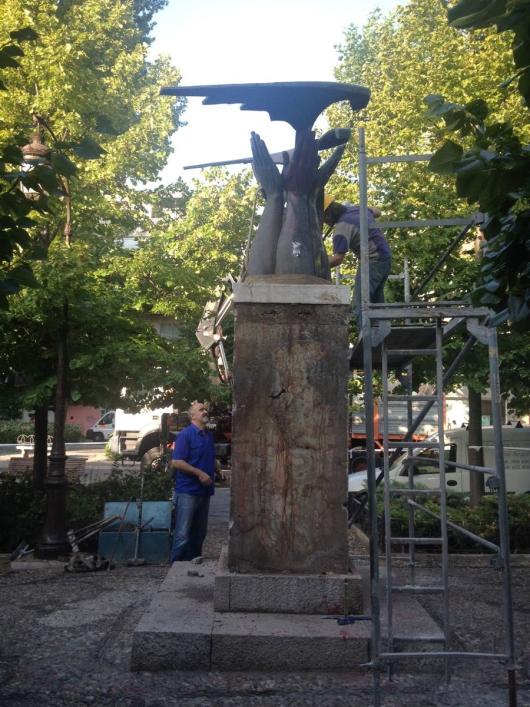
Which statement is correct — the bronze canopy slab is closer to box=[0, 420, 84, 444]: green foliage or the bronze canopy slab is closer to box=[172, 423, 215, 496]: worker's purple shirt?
box=[172, 423, 215, 496]: worker's purple shirt

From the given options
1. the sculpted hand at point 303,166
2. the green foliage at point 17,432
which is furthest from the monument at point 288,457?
the green foliage at point 17,432

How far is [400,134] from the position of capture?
16812mm

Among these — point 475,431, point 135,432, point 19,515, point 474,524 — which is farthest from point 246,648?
point 135,432

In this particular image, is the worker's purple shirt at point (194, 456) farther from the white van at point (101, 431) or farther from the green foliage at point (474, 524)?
the white van at point (101, 431)

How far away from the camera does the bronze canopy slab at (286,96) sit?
660 cm

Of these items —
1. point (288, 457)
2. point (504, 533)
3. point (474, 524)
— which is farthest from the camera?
point (474, 524)

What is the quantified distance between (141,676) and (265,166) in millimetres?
4500

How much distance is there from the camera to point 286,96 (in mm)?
6762

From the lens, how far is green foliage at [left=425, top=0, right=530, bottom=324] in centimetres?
331

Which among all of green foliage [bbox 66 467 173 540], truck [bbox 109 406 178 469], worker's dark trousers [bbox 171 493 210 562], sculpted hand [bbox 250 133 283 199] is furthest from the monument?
truck [bbox 109 406 178 469]

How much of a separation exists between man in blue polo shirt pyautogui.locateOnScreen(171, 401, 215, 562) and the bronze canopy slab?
3.64 m

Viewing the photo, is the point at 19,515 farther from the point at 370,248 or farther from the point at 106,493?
the point at 370,248

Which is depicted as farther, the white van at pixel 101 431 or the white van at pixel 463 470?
the white van at pixel 101 431

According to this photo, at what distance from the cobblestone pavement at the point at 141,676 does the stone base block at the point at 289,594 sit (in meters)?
0.62
